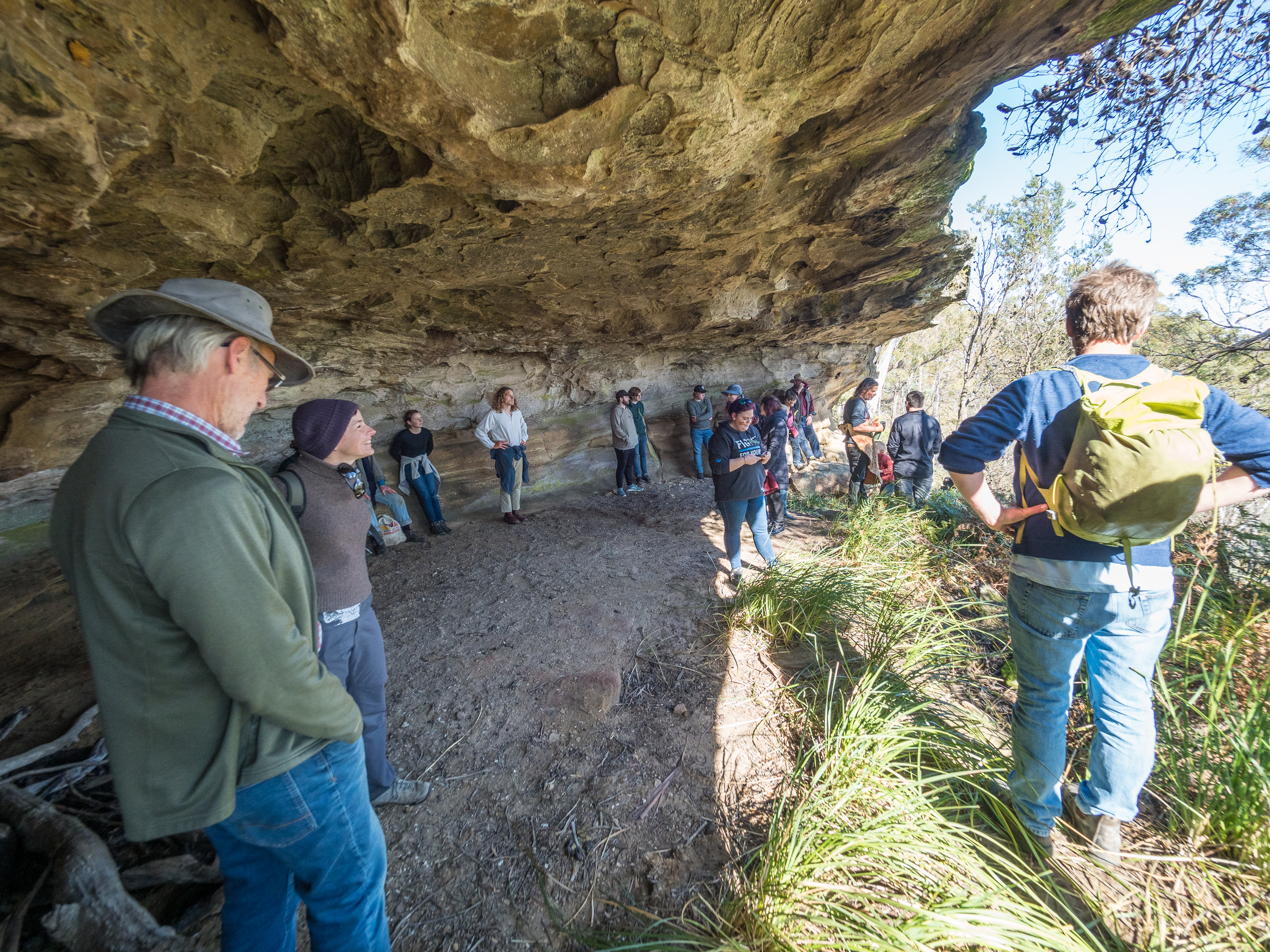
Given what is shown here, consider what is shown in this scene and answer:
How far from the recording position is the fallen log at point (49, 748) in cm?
230

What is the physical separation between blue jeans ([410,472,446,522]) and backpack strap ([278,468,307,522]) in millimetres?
4978

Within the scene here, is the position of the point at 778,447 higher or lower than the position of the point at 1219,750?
higher

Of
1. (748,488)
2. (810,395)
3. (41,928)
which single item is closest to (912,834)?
(748,488)

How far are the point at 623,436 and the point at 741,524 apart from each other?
433 cm

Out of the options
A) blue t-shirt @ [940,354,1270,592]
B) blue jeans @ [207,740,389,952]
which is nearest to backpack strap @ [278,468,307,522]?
blue jeans @ [207,740,389,952]

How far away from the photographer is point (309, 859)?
4.05ft

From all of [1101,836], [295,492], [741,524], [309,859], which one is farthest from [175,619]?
[741,524]

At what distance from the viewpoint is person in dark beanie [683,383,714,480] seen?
9.06m

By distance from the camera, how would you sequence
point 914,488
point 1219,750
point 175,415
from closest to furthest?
point 175,415 < point 1219,750 < point 914,488

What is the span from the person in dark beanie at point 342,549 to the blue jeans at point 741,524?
9.62 feet

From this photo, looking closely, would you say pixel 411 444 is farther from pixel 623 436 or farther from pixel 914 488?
pixel 914 488

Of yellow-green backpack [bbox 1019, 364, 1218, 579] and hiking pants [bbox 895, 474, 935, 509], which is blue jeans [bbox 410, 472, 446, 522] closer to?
hiking pants [bbox 895, 474, 935, 509]

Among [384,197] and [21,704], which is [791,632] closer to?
[384,197]

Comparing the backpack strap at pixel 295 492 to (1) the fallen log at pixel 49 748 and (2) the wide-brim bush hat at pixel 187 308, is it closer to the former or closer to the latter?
(2) the wide-brim bush hat at pixel 187 308
